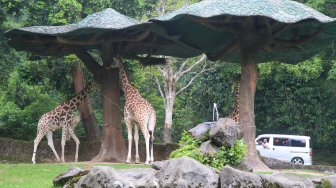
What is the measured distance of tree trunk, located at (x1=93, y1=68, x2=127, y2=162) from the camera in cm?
1708

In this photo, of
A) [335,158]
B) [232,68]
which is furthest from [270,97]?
[335,158]

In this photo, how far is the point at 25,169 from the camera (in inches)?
538

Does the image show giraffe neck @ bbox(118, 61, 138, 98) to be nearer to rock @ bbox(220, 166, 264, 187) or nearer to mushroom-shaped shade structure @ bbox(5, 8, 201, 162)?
mushroom-shaped shade structure @ bbox(5, 8, 201, 162)

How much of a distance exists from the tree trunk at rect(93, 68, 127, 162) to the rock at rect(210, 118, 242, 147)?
6400 mm

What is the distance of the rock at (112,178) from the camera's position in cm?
880

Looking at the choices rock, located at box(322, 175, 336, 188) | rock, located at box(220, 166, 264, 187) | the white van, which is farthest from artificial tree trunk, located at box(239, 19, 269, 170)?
the white van

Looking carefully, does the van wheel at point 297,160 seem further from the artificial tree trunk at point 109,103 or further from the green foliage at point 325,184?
the green foliage at point 325,184

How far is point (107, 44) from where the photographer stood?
17.0 metres

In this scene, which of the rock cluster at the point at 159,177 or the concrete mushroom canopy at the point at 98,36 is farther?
the concrete mushroom canopy at the point at 98,36

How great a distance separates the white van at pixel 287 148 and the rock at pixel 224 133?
1356 centimetres

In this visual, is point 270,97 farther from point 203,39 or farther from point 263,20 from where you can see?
point 263,20

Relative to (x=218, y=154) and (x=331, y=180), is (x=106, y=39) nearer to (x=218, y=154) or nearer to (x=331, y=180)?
(x=218, y=154)

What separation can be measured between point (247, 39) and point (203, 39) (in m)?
3.15

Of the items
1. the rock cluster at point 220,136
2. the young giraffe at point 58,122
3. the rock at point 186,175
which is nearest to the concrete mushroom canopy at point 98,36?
the young giraffe at point 58,122
